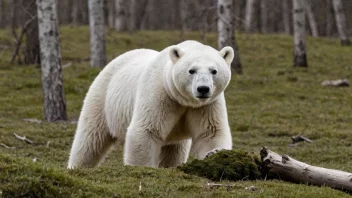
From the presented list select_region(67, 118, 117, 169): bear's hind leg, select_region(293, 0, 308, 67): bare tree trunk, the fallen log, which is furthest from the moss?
select_region(293, 0, 308, 67): bare tree trunk

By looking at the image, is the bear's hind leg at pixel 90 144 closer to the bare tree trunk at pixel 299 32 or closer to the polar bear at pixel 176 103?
the polar bear at pixel 176 103

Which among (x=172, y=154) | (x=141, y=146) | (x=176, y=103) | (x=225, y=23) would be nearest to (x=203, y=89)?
(x=176, y=103)

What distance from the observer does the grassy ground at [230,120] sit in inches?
225

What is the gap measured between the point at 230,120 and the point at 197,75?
7.48 m

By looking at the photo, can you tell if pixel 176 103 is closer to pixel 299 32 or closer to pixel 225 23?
pixel 225 23

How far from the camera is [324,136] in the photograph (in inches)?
499

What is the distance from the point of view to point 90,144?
28.1 feet

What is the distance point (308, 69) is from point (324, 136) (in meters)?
9.75

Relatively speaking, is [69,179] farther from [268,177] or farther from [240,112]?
[240,112]

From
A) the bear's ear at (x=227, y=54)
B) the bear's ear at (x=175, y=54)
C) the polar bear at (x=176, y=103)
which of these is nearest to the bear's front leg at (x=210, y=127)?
the polar bear at (x=176, y=103)

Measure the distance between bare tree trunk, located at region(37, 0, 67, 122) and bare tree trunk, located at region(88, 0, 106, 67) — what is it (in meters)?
6.83

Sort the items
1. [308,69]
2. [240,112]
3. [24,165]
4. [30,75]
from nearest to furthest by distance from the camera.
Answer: [24,165] < [240,112] < [30,75] < [308,69]

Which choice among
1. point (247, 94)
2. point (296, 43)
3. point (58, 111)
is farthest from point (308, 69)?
→ point (58, 111)

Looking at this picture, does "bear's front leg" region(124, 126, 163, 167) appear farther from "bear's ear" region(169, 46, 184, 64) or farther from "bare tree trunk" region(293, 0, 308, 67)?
"bare tree trunk" region(293, 0, 308, 67)
